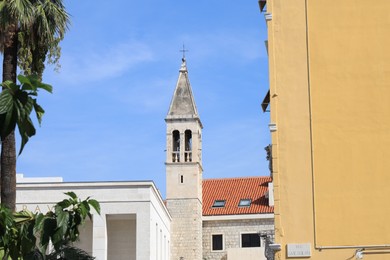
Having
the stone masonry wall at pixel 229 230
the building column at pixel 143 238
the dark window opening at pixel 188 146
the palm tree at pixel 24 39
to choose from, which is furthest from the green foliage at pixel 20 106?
the stone masonry wall at pixel 229 230

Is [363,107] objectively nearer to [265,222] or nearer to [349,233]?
[349,233]

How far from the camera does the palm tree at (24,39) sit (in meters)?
19.1

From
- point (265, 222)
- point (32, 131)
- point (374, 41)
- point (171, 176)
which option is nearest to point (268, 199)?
point (265, 222)

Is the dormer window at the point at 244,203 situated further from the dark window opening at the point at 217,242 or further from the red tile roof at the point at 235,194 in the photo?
the dark window opening at the point at 217,242

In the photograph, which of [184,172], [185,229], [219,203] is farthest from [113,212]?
[219,203]

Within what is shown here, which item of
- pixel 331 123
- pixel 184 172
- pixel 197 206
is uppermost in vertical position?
pixel 184 172

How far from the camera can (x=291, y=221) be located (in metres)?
16.9

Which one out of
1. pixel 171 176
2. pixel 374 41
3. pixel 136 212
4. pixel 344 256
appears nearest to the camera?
pixel 344 256

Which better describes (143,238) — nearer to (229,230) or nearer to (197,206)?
(197,206)

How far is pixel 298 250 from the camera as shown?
54.8ft

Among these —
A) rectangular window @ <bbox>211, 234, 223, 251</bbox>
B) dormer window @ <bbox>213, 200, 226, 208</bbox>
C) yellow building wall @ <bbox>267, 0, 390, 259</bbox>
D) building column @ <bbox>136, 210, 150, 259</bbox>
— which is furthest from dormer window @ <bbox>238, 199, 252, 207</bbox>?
yellow building wall @ <bbox>267, 0, 390, 259</bbox>

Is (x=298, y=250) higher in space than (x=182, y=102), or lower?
lower

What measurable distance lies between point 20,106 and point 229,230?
57957 mm

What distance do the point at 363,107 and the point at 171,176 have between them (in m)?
44.6
